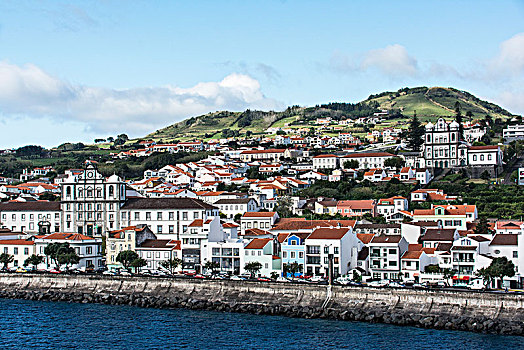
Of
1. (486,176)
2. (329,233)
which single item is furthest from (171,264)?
(486,176)

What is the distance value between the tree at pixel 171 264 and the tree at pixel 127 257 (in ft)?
8.54

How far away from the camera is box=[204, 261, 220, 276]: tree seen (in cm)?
5486

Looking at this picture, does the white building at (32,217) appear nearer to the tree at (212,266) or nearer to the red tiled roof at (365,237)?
the tree at (212,266)

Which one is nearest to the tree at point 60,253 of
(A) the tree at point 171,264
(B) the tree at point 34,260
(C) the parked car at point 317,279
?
(B) the tree at point 34,260

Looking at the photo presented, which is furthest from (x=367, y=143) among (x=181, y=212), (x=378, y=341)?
(x=378, y=341)

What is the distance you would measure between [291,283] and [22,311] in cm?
1851

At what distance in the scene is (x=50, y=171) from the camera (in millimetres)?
125375

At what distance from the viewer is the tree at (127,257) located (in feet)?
192

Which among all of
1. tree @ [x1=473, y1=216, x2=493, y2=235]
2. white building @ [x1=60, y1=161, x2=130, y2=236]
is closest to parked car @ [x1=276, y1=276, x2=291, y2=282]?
tree @ [x1=473, y1=216, x2=493, y2=235]

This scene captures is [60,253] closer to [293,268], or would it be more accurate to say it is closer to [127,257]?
[127,257]

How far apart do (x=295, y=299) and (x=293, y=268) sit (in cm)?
607

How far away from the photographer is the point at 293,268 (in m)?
52.3

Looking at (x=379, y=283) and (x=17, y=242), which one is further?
(x=17, y=242)

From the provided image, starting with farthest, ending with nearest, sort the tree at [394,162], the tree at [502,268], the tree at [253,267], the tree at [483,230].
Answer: the tree at [394,162]
the tree at [483,230]
the tree at [253,267]
the tree at [502,268]
